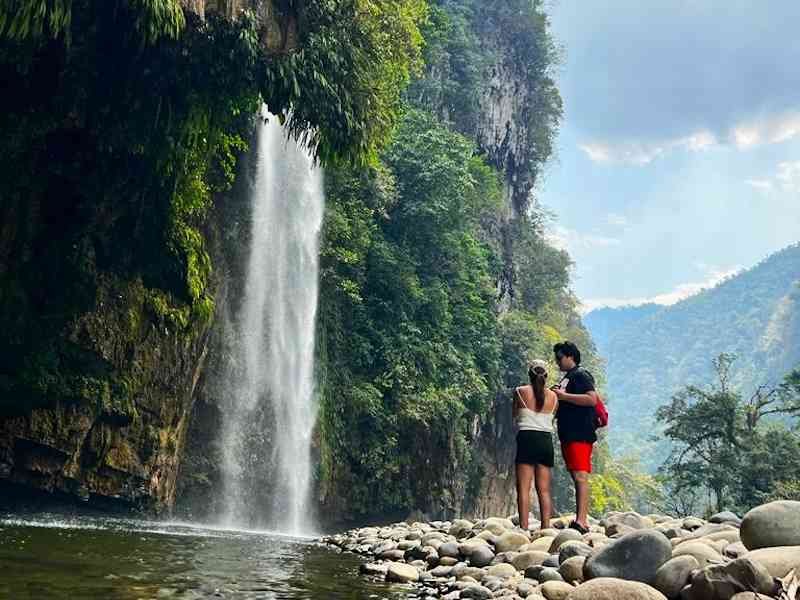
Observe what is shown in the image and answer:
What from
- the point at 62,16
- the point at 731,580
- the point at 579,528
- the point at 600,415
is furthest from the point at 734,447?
the point at 62,16

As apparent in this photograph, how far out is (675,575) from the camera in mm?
4977

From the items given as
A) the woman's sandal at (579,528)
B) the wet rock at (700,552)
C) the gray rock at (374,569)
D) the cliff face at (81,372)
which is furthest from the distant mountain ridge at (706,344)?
the wet rock at (700,552)

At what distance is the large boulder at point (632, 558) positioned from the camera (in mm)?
5305

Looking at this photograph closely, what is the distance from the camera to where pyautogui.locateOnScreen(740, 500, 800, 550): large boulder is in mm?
5418

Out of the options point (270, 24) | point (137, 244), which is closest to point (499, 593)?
point (270, 24)

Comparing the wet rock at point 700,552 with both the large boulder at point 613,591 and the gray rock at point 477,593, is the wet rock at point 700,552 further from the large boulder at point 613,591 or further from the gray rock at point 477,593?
the gray rock at point 477,593

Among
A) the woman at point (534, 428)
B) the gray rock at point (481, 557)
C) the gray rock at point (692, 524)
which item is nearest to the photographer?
the gray rock at point (481, 557)

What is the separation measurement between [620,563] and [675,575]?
477 mm

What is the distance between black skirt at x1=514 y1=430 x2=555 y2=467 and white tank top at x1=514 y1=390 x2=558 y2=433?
0.06 metres

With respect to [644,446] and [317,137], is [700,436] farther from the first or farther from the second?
[644,446]

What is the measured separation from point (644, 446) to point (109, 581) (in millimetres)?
122559

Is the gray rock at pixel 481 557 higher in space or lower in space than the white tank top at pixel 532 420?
lower

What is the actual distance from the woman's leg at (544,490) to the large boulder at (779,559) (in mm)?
2848

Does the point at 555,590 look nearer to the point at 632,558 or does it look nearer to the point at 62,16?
the point at 632,558
